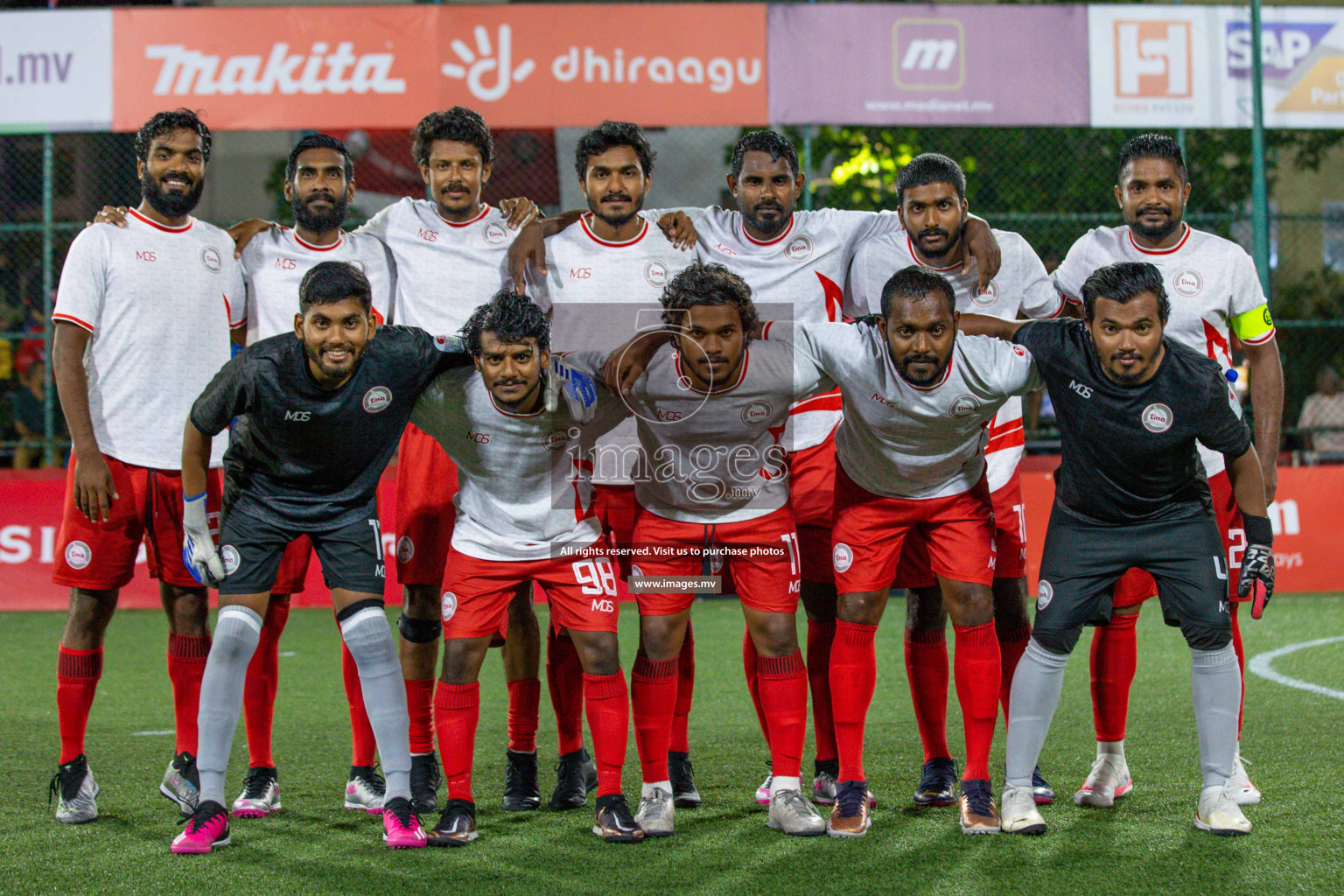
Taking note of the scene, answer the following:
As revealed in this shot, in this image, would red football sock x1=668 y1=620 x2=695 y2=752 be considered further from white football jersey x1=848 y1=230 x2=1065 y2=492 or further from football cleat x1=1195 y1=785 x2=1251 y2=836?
football cleat x1=1195 y1=785 x2=1251 y2=836

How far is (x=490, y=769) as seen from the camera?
495 cm

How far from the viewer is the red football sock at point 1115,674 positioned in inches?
172

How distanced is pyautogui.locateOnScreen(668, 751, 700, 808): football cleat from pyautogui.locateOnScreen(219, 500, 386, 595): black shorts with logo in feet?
3.77

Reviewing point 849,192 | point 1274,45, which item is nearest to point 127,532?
point 849,192

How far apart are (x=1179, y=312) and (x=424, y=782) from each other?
3.01 metres

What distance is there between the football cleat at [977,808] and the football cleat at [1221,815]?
1.96ft

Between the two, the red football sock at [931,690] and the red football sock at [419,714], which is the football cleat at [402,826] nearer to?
the red football sock at [419,714]

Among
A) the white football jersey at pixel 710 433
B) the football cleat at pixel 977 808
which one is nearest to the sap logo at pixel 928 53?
the white football jersey at pixel 710 433

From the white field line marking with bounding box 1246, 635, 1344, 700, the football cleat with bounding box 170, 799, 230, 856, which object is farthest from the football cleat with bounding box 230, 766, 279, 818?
the white field line marking with bounding box 1246, 635, 1344, 700

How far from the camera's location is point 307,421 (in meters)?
3.98

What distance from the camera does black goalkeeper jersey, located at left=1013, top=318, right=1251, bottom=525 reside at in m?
3.92

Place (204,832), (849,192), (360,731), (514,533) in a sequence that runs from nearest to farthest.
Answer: (204,832) < (514,533) < (360,731) < (849,192)

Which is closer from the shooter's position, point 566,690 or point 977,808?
point 977,808

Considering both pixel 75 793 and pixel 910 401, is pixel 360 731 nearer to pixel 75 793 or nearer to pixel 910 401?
pixel 75 793
